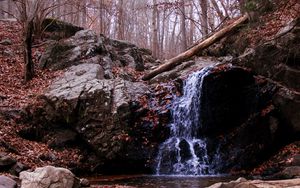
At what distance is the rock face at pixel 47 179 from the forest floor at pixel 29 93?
156 inches

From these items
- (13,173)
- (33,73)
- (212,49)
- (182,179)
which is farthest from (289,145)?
(33,73)

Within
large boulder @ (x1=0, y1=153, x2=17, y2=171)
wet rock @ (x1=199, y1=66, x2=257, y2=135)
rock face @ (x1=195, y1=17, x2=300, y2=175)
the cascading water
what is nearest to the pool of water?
the cascading water

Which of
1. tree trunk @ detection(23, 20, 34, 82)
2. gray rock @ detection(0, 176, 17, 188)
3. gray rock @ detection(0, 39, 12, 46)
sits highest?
gray rock @ detection(0, 39, 12, 46)

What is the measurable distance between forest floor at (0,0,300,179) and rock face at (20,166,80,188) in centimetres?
397

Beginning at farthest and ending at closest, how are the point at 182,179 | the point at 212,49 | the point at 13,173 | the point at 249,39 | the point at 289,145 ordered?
the point at 212,49 → the point at 249,39 → the point at 289,145 → the point at 182,179 → the point at 13,173

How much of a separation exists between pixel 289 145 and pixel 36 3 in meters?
12.5

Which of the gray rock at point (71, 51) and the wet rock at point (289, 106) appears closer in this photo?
the wet rock at point (289, 106)

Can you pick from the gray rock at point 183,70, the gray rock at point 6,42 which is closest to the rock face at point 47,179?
the gray rock at point 183,70

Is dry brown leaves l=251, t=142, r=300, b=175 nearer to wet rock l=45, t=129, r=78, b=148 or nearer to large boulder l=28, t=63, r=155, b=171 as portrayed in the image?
large boulder l=28, t=63, r=155, b=171

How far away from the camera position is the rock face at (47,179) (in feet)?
23.7

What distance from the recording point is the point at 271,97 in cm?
1342

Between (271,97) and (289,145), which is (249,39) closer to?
(271,97)

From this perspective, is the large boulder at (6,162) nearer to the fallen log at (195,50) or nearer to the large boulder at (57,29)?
the fallen log at (195,50)

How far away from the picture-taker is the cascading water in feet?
41.9
